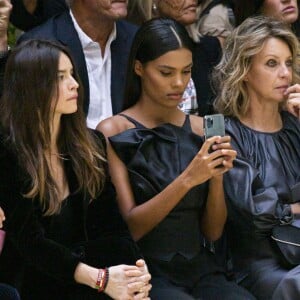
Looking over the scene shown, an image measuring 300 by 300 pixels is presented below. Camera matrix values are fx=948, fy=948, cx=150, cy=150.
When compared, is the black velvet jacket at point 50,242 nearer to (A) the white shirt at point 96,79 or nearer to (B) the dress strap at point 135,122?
(B) the dress strap at point 135,122

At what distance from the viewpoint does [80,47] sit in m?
4.54

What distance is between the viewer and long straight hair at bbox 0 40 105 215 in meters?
3.65

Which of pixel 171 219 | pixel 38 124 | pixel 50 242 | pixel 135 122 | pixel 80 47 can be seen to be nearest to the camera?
pixel 50 242

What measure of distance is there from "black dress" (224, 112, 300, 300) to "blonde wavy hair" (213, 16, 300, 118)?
0.08m

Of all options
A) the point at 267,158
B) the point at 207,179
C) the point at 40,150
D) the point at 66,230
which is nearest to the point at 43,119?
the point at 40,150

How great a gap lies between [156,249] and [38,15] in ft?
5.19

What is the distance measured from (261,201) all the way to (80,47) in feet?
3.90

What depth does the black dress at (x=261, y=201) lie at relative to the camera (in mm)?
4000

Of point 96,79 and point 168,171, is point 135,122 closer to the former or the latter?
point 168,171

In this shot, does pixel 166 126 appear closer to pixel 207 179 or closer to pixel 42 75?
pixel 207 179

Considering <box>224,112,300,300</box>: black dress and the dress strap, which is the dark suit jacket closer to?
the dress strap

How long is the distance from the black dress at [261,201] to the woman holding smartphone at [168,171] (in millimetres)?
115

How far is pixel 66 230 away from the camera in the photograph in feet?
12.2

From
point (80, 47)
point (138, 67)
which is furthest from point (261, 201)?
point (80, 47)
